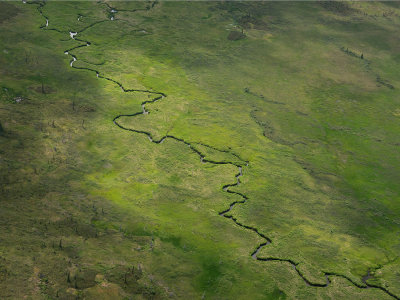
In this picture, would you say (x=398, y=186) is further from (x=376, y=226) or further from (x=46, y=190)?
(x=46, y=190)

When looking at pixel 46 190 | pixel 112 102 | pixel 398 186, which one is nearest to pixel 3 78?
pixel 112 102

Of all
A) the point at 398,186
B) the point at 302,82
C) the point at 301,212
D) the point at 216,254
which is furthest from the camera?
the point at 302,82

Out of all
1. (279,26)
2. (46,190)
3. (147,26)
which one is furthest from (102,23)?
(46,190)

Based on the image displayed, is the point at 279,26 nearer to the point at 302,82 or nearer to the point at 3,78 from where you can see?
the point at 302,82

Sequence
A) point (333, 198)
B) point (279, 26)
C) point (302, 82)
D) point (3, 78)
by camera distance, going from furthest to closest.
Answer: point (279, 26) → point (302, 82) → point (3, 78) → point (333, 198)

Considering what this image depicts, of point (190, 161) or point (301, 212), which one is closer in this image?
point (301, 212)

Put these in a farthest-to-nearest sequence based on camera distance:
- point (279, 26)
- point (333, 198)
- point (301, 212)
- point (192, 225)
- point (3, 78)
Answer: point (279, 26) → point (3, 78) → point (333, 198) → point (301, 212) → point (192, 225)
